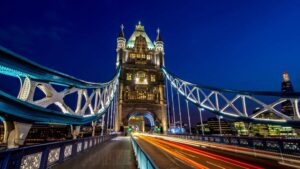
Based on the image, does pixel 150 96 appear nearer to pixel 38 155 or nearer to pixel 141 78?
pixel 141 78

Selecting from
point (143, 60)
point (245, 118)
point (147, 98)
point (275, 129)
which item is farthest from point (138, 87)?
point (275, 129)

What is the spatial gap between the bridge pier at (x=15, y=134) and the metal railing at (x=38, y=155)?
12.4 ft

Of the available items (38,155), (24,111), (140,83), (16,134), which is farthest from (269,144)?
(140,83)

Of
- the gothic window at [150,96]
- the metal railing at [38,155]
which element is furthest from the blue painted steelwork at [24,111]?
the gothic window at [150,96]

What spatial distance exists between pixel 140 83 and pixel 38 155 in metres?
55.4

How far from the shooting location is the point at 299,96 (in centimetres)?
1468

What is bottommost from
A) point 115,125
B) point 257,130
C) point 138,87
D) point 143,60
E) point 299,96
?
point 257,130

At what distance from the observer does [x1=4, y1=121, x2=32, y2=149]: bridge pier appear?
10.3 metres

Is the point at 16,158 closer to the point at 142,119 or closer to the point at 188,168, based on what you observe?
the point at 188,168

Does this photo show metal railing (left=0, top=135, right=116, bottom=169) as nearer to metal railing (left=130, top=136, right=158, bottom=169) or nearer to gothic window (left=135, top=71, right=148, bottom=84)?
metal railing (left=130, top=136, right=158, bottom=169)

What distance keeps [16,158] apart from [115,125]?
5318 centimetres

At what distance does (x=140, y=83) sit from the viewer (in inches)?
2402

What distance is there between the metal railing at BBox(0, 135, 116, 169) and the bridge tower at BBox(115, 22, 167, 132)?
46.5 m

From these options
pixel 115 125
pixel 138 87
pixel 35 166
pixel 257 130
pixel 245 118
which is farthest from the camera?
pixel 257 130
